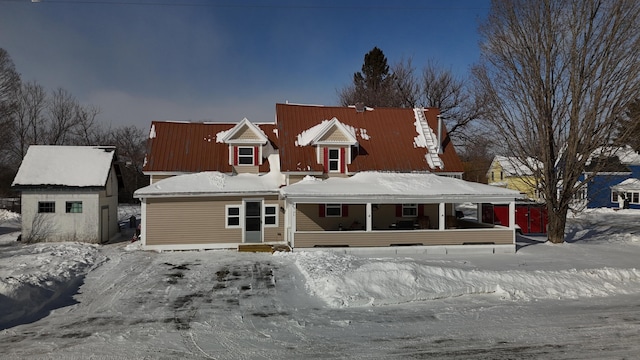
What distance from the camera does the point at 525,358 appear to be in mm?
7062

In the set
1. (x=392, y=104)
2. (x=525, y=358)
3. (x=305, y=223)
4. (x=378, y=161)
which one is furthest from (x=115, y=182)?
(x=392, y=104)

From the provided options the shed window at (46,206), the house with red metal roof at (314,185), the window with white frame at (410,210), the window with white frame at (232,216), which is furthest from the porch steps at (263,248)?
the shed window at (46,206)

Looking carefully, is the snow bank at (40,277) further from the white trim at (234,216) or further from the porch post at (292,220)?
the porch post at (292,220)

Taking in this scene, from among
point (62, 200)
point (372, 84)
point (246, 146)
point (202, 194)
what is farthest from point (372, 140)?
point (372, 84)

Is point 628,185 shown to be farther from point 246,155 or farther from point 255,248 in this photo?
point 255,248

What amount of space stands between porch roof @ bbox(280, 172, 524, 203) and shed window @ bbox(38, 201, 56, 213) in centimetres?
1198

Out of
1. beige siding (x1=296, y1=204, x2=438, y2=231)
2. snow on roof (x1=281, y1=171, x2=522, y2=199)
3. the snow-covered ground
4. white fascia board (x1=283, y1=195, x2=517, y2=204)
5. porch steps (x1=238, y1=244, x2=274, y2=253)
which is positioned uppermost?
snow on roof (x1=281, y1=171, x2=522, y2=199)

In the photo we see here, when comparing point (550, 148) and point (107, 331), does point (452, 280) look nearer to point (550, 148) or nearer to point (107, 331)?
point (107, 331)

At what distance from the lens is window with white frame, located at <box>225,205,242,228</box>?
62.8 ft

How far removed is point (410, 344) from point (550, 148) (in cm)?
1720

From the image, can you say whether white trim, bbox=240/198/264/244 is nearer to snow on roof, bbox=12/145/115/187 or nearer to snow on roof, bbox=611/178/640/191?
snow on roof, bbox=12/145/115/187

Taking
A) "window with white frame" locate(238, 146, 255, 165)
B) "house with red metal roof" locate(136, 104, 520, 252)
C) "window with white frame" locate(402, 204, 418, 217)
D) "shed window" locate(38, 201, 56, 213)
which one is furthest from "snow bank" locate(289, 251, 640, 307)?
"shed window" locate(38, 201, 56, 213)

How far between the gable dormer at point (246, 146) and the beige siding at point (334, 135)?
10.2 ft

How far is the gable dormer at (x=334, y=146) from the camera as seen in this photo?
21.3 m
